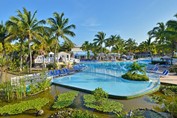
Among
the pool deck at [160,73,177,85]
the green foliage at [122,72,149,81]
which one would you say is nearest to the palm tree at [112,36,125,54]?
the green foliage at [122,72,149,81]

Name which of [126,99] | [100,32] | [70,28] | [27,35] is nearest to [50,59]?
[70,28]

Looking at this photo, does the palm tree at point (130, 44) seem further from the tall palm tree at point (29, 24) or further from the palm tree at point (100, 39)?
the tall palm tree at point (29, 24)

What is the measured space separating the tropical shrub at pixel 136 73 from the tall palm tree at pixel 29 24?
39.2ft

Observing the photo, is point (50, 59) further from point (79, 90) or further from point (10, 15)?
point (79, 90)

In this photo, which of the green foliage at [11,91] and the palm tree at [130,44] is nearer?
the green foliage at [11,91]

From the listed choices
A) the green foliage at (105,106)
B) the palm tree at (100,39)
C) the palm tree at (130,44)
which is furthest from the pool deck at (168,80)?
the palm tree at (130,44)

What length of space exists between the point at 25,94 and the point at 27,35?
37.0 ft

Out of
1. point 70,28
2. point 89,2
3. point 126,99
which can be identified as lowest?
point 126,99

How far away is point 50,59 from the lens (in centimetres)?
3086

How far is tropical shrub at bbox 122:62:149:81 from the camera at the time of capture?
15.3 m

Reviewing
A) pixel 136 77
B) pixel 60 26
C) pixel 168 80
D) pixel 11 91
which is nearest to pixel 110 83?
pixel 136 77

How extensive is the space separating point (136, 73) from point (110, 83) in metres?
3.22

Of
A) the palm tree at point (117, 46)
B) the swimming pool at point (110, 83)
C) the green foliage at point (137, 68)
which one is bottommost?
the swimming pool at point (110, 83)

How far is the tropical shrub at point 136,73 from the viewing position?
1526 cm
